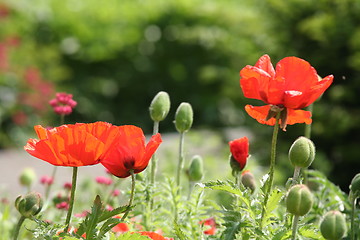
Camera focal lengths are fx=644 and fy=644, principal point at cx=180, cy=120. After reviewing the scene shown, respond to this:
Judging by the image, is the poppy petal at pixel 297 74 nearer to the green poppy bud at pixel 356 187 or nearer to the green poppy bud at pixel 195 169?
the green poppy bud at pixel 356 187

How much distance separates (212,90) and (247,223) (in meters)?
5.80

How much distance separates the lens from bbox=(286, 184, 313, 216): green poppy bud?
3.01 feet

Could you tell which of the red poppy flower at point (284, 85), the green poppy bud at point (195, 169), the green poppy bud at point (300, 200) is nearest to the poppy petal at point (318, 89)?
the red poppy flower at point (284, 85)

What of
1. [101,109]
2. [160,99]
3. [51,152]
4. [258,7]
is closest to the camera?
[51,152]

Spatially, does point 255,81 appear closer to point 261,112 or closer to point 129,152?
point 261,112

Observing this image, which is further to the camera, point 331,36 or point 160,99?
point 331,36

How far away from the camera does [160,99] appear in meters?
1.34

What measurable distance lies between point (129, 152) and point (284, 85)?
272mm

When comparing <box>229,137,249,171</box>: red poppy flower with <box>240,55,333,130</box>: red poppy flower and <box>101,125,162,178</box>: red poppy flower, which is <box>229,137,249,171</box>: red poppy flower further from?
<box>101,125,162,178</box>: red poppy flower

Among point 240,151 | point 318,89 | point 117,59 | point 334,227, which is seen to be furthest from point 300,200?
point 117,59

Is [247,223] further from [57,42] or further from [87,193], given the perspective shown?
[57,42]

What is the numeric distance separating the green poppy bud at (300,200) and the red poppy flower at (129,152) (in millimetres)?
224

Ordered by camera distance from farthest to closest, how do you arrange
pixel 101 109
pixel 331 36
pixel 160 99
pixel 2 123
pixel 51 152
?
pixel 101 109 → pixel 2 123 → pixel 331 36 → pixel 160 99 → pixel 51 152

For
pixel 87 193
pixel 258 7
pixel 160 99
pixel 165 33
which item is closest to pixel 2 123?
pixel 165 33
